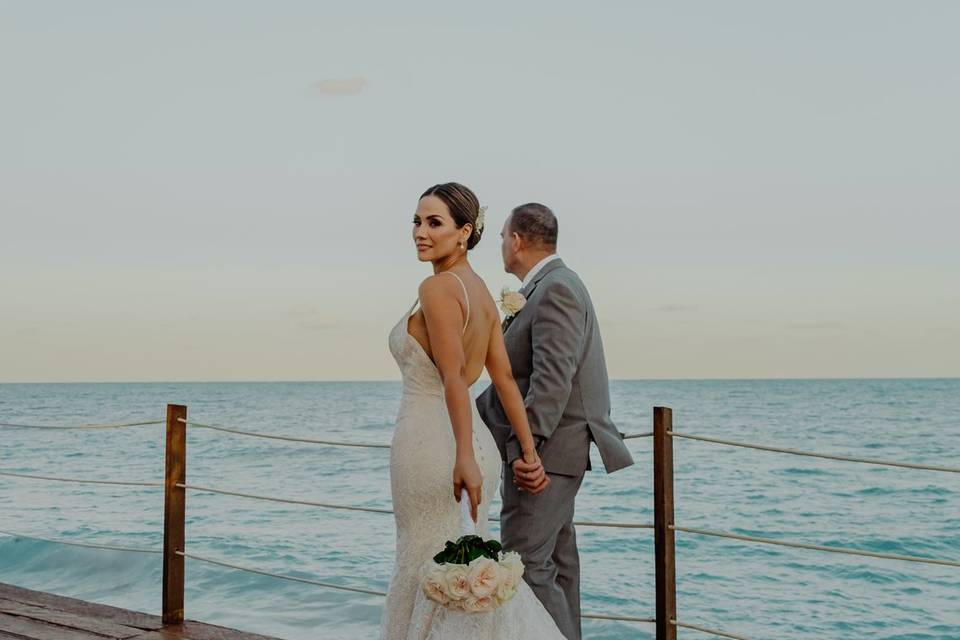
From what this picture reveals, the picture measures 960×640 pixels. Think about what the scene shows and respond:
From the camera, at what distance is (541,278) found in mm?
2924

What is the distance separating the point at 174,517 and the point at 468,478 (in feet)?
6.20

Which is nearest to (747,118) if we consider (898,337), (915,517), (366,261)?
(915,517)

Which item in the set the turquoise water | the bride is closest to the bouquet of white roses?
the bride

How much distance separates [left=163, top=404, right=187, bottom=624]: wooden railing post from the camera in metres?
3.72

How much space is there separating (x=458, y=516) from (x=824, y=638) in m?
6.95

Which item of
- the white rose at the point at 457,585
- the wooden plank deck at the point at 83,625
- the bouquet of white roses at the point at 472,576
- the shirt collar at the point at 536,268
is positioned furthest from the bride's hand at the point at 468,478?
the wooden plank deck at the point at 83,625

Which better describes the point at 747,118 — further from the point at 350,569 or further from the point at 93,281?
the point at 93,281

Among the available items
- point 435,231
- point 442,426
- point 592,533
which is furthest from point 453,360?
point 592,533

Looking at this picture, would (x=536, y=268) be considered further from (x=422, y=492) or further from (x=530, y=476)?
(x=422, y=492)

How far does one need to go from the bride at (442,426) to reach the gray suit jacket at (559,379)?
0.38m

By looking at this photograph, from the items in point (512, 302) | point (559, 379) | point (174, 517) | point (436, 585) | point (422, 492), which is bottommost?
point (174, 517)

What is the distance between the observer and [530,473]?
107 inches

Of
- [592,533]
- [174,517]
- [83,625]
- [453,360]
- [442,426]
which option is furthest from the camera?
[592,533]

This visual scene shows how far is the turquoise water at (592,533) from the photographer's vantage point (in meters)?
8.52
